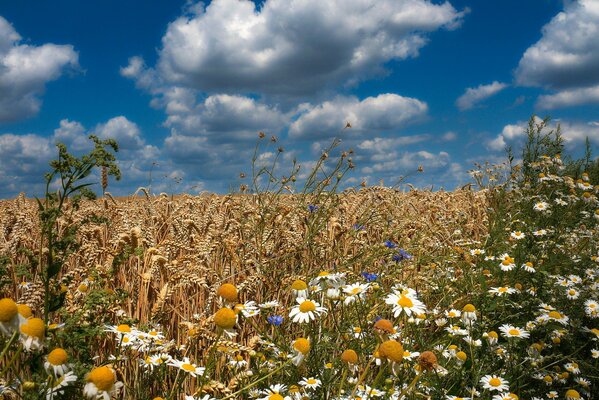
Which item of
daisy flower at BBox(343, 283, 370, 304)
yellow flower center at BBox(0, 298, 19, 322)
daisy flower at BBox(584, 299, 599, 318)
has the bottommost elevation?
daisy flower at BBox(584, 299, 599, 318)

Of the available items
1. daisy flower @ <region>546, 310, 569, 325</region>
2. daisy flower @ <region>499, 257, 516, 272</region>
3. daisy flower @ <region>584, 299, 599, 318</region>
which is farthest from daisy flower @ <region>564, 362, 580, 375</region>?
daisy flower @ <region>499, 257, 516, 272</region>

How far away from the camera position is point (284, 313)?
10.8 ft

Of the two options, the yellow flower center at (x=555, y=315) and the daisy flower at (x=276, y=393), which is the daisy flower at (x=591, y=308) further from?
the daisy flower at (x=276, y=393)

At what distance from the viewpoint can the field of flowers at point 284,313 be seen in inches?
77.9

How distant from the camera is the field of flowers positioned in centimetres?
198

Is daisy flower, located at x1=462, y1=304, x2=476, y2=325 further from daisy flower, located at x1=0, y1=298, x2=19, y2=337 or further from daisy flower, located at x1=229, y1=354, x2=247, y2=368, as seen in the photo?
daisy flower, located at x1=0, y1=298, x2=19, y2=337

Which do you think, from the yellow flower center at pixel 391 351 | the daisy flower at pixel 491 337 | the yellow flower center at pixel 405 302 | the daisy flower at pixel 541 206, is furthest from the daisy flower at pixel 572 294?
the yellow flower center at pixel 391 351

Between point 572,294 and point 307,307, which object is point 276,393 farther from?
point 572,294

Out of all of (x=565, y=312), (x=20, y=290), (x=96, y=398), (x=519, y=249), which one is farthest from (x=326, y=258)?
(x=96, y=398)

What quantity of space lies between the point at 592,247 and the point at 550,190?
51.7 inches

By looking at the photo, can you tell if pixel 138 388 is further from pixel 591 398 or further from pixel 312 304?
pixel 591 398

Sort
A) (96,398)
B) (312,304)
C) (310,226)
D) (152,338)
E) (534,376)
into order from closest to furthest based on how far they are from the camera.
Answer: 1. (96,398)
2. (312,304)
3. (152,338)
4. (534,376)
5. (310,226)

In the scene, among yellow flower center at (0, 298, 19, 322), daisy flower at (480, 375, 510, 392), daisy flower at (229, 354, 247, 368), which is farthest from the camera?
daisy flower at (480, 375, 510, 392)

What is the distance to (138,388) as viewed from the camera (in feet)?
8.72
